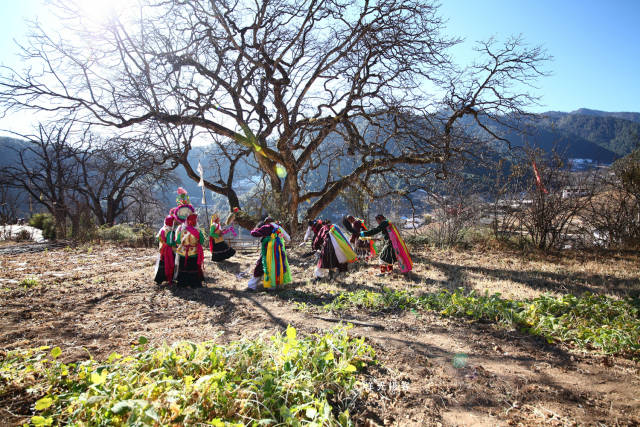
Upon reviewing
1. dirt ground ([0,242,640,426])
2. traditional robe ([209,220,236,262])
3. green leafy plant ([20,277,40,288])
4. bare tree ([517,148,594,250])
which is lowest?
dirt ground ([0,242,640,426])

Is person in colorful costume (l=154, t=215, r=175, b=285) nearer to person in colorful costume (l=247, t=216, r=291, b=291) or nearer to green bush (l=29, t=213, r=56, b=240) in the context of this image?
person in colorful costume (l=247, t=216, r=291, b=291)

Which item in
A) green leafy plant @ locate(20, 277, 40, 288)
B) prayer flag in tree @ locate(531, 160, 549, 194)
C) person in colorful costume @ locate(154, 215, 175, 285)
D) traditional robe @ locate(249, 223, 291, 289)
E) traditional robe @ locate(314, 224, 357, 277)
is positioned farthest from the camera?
prayer flag in tree @ locate(531, 160, 549, 194)

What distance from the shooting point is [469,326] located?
4.01 m

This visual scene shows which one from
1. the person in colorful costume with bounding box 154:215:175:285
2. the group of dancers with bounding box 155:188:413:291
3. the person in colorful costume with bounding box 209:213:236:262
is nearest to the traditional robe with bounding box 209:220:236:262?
the person in colorful costume with bounding box 209:213:236:262

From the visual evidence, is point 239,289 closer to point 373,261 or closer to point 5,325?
point 5,325

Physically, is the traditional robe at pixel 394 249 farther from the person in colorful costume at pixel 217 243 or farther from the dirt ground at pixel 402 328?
the person in colorful costume at pixel 217 243

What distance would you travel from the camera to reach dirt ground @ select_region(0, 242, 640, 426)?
7.68 feet

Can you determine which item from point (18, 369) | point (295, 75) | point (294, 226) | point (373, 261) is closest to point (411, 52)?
point (295, 75)

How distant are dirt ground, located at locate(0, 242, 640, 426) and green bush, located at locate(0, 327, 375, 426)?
0.27 m

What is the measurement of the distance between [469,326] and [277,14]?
31.8 ft

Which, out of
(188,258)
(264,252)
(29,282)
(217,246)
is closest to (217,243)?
(217,246)

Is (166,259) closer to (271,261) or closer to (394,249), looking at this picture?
(271,261)

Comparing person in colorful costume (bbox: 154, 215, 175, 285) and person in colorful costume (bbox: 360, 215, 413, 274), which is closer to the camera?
person in colorful costume (bbox: 154, 215, 175, 285)

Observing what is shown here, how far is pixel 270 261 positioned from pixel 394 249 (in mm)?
2897
